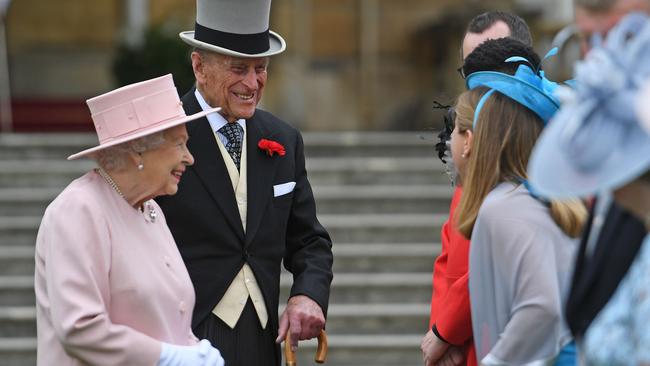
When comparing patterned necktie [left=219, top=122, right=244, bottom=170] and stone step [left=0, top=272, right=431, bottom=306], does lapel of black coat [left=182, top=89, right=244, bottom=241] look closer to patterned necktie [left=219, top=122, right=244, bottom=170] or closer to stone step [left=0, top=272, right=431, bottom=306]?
patterned necktie [left=219, top=122, right=244, bottom=170]

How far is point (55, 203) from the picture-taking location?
357 centimetres

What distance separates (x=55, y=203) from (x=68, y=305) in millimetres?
324

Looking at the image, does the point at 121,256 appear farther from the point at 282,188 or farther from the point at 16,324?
the point at 16,324

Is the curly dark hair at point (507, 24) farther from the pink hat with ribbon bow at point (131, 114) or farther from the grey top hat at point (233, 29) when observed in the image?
the pink hat with ribbon bow at point (131, 114)

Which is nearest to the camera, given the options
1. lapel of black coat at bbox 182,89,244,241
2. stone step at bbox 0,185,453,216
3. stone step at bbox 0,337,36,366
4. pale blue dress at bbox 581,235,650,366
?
pale blue dress at bbox 581,235,650,366

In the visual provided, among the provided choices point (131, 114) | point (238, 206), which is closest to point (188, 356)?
point (131, 114)

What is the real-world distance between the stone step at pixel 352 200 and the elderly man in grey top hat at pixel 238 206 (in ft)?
17.5

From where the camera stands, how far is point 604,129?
2512 millimetres

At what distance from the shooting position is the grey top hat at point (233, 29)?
14.7 feet

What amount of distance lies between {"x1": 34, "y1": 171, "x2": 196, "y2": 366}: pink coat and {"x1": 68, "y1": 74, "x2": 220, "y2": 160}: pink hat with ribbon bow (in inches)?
6.1

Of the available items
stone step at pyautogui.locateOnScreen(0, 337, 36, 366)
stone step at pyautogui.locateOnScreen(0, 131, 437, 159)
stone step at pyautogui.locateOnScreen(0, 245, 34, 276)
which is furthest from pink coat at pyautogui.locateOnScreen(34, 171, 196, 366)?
stone step at pyautogui.locateOnScreen(0, 131, 437, 159)

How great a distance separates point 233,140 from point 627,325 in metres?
2.35

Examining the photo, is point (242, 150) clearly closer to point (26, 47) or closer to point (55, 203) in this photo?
point (55, 203)

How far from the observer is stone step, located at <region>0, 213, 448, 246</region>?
9.70 meters
